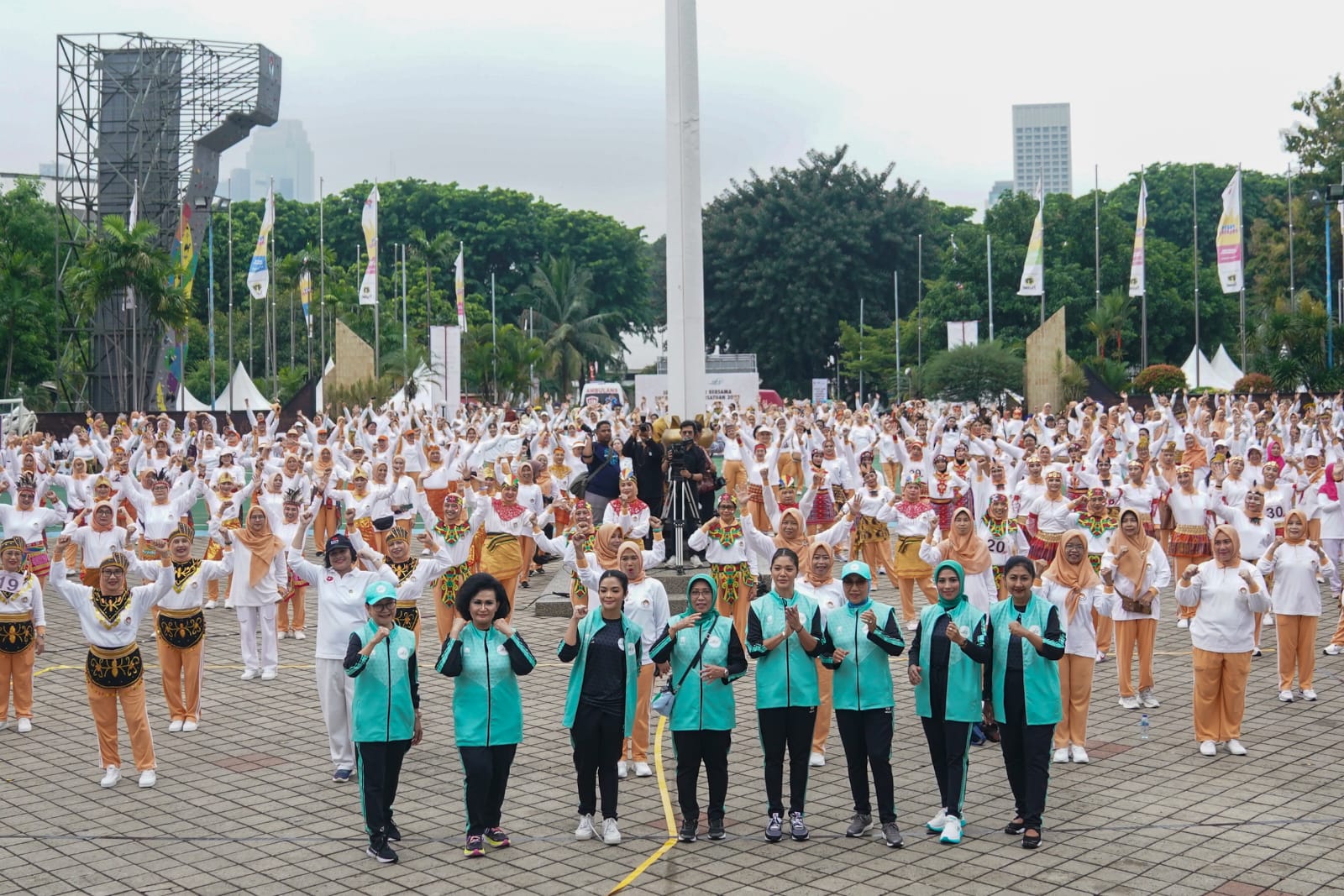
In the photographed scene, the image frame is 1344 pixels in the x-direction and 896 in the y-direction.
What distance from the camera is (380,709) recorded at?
7148mm

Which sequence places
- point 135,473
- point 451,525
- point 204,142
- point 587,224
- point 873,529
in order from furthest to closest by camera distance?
1. point 587,224
2. point 204,142
3. point 135,473
4. point 873,529
5. point 451,525

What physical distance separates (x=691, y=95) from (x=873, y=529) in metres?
4.69

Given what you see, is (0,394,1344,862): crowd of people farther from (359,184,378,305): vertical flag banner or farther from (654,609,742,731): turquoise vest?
(359,184,378,305): vertical flag banner

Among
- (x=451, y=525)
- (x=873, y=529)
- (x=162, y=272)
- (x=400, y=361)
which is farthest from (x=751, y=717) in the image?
(x=400, y=361)

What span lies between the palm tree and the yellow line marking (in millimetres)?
48243

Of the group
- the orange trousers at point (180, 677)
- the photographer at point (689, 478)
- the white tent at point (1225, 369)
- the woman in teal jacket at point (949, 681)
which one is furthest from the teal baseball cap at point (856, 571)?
the white tent at point (1225, 369)

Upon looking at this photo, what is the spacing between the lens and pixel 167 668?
9.80m

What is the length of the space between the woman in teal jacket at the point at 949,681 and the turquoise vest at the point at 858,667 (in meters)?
0.16

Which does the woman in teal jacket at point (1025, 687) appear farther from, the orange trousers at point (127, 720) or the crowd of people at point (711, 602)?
the orange trousers at point (127, 720)

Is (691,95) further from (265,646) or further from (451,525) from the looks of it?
(265,646)

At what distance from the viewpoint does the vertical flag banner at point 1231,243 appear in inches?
1330

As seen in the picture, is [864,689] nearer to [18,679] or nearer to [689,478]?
[689,478]

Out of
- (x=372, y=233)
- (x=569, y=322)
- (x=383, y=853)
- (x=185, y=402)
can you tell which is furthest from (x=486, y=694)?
(x=569, y=322)

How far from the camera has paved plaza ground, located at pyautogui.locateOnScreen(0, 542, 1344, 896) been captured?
22.3 feet
